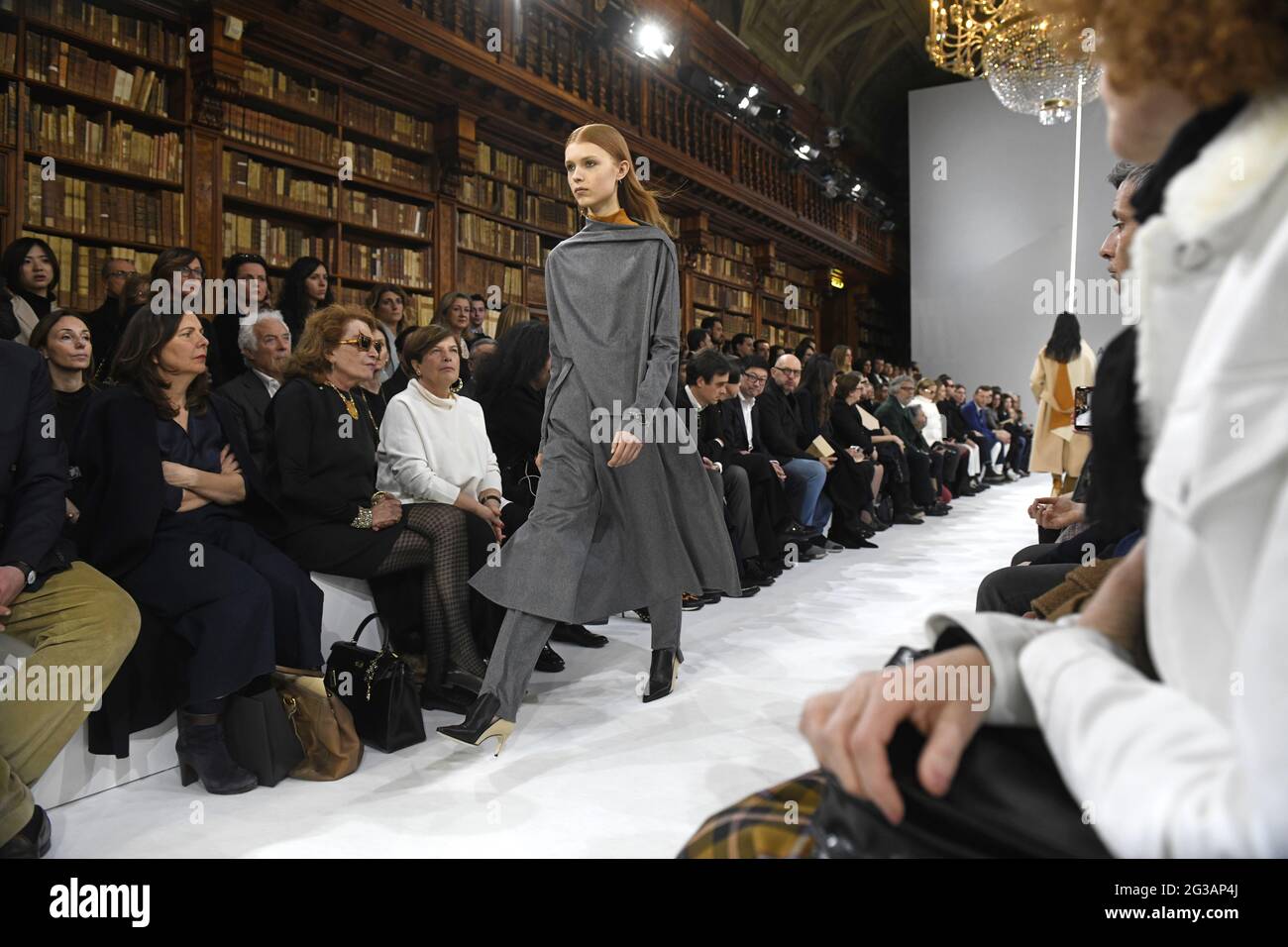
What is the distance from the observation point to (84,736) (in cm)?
207

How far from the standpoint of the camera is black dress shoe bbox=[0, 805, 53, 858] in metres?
1.68

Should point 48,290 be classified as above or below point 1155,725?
above

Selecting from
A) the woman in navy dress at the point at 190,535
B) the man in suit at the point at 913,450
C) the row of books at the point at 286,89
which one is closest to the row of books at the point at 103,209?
the row of books at the point at 286,89

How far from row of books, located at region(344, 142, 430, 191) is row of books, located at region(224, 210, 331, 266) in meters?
0.56

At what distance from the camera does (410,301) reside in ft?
19.5

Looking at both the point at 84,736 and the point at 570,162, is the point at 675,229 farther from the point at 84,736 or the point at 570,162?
the point at 84,736

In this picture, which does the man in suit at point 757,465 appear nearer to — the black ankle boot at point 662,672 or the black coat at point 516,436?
the black coat at point 516,436

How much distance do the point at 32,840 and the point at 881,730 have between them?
180 cm

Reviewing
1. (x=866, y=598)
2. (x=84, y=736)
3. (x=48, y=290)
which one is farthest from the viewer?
(x=866, y=598)

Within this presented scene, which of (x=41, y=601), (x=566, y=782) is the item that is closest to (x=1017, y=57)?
(x=566, y=782)

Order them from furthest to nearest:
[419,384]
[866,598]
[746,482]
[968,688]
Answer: [746,482], [866,598], [419,384], [968,688]

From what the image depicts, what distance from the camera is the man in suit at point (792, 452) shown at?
5.51 m

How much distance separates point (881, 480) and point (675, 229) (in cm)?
396
